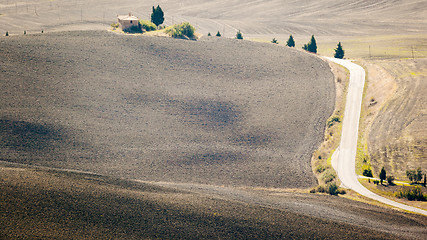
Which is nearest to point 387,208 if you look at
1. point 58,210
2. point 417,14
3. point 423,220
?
point 423,220

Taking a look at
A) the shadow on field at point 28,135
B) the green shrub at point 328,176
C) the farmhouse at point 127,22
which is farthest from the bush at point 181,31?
the green shrub at point 328,176

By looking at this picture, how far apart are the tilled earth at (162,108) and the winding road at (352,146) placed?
2.77 meters

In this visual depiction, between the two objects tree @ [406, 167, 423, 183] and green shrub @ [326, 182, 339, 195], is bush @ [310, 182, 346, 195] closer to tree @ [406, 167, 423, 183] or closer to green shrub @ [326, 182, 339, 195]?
green shrub @ [326, 182, 339, 195]

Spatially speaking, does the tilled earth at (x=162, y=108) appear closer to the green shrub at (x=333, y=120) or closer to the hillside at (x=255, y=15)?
the green shrub at (x=333, y=120)

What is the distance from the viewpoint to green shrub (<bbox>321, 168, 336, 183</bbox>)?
33.8 m

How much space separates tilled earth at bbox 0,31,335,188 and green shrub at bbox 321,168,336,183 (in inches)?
53.3

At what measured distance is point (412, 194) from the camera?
3044 centimetres

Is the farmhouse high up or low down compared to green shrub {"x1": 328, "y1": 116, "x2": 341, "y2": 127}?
up

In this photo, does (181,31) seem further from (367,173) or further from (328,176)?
(367,173)

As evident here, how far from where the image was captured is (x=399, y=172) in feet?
112

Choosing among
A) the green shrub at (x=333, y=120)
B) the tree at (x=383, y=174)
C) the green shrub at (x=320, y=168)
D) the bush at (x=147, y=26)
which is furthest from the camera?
the bush at (x=147, y=26)

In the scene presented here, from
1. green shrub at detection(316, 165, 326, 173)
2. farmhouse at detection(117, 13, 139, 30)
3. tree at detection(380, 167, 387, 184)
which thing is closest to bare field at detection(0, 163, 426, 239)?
tree at detection(380, 167, 387, 184)

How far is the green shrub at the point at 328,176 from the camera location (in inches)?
1329

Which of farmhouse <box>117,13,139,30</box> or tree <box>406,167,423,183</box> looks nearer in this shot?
tree <box>406,167,423,183</box>
